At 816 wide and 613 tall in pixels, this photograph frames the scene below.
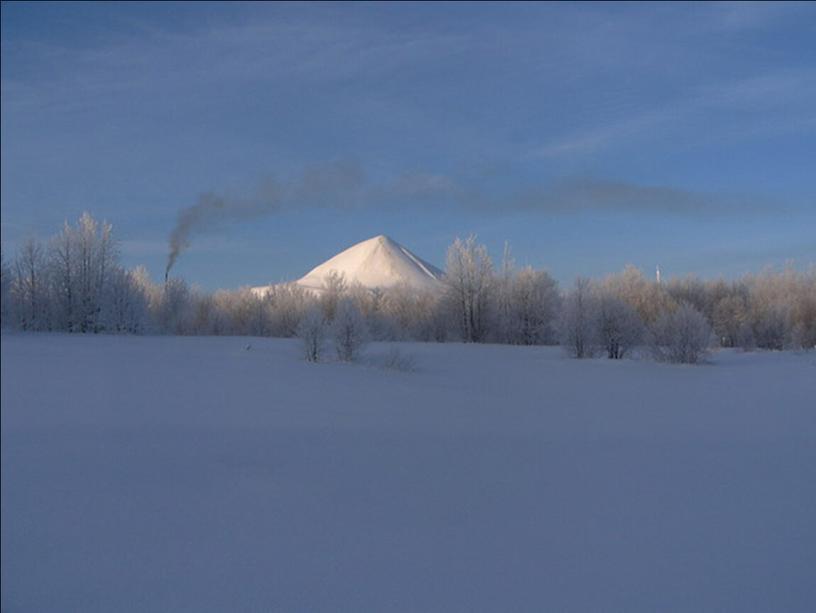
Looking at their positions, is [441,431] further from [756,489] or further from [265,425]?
[756,489]

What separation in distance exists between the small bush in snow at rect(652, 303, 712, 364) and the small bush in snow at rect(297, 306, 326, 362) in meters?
13.2

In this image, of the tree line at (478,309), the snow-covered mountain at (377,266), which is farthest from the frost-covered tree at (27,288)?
the snow-covered mountain at (377,266)

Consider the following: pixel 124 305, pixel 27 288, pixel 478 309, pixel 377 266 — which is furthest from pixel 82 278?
pixel 377 266

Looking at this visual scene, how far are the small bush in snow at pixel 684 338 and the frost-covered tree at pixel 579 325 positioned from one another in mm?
2605

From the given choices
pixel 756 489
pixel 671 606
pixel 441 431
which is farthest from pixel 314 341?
pixel 671 606

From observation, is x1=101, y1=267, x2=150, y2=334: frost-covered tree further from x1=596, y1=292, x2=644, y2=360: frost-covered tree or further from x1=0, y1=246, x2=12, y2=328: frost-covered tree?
x1=0, y1=246, x2=12, y2=328: frost-covered tree

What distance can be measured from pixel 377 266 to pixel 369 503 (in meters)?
71.3

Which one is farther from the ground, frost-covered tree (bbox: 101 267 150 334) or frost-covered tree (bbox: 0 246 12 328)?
frost-covered tree (bbox: 101 267 150 334)

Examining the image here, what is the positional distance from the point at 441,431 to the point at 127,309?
70.8ft

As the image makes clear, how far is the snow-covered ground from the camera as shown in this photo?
412 centimetres

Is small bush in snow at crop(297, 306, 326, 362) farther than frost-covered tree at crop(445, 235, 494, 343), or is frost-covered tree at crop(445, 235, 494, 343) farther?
frost-covered tree at crop(445, 235, 494, 343)

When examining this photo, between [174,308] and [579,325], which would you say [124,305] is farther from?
[579,325]

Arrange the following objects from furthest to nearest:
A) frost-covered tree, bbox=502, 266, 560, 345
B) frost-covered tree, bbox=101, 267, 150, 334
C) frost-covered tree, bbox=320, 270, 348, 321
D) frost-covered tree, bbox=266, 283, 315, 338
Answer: frost-covered tree, bbox=320, 270, 348, 321, frost-covered tree, bbox=266, 283, 315, 338, frost-covered tree, bbox=502, 266, 560, 345, frost-covered tree, bbox=101, 267, 150, 334

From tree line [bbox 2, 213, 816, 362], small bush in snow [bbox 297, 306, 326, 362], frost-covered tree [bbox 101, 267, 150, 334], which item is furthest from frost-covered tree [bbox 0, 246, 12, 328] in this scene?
frost-covered tree [bbox 101, 267, 150, 334]
